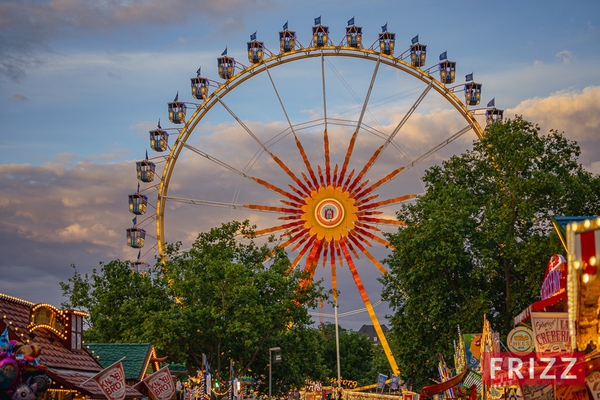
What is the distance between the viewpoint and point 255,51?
40469mm

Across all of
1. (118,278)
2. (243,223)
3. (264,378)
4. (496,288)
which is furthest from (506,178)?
(118,278)

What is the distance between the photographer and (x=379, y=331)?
122 feet

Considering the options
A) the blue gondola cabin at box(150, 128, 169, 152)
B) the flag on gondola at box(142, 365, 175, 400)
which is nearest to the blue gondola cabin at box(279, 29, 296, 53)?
the blue gondola cabin at box(150, 128, 169, 152)

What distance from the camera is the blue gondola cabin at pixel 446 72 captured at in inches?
1586

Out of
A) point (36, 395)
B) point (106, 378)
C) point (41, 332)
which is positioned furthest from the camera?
point (41, 332)

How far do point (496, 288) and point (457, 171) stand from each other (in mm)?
5620

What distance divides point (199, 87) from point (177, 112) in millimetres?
1576

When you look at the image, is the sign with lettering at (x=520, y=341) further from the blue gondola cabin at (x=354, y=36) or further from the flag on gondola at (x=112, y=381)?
the blue gondola cabin at (x=354, y=36)

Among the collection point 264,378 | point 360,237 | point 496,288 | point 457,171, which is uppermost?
point 457,171

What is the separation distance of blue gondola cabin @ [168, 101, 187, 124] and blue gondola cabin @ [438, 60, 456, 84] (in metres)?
12.3

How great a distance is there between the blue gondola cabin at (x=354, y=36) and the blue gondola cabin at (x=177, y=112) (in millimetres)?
8474

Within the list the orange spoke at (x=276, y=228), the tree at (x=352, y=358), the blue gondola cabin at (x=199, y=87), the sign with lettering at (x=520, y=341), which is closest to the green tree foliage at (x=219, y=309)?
the orange spoke at (x=276, y=228)

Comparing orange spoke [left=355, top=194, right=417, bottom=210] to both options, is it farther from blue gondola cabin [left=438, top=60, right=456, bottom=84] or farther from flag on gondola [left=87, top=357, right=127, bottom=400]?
flag on gondola [left=87, top=357, right=127, bottom=400]

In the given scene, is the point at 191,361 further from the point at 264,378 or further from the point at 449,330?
the point at 449,330
